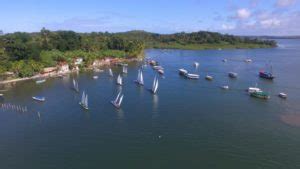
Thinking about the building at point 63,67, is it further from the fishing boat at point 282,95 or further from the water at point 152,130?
the fishing boat at point 282,95

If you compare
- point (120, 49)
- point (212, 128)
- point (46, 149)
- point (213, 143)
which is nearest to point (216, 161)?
point (213, 143)

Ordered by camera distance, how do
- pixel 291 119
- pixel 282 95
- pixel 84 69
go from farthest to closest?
pixel 84 69, pixel 282 95, pixel 291 119

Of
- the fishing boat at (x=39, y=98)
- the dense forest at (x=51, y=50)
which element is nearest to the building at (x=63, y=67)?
the dense forest at (x=51, y=50)

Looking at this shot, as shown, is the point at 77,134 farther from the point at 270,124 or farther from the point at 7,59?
the point at 7,59

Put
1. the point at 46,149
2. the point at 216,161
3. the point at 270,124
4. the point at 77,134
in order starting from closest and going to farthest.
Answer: the point at 216,161 < the point at 46,149 < the point at 77,134 < the point at 270,124

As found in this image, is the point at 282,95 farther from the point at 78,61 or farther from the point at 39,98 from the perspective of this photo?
the point at 78,61

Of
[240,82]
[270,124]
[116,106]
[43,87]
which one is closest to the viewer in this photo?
[270,124]

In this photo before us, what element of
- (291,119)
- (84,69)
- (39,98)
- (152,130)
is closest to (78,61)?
(84,69)

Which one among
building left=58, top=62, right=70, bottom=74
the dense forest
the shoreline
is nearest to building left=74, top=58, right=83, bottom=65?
the dense forest

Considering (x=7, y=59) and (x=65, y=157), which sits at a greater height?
(x=7, y=59)
